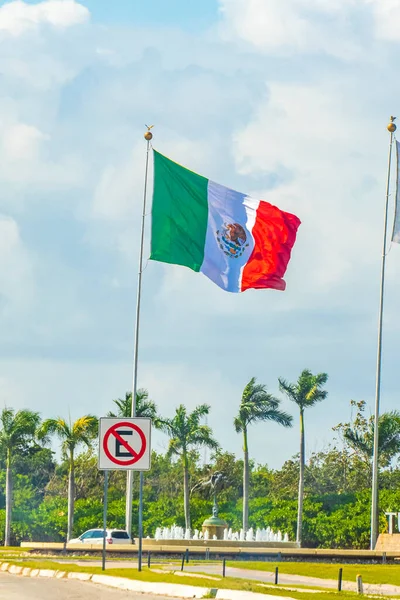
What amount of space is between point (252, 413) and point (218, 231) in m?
28.9

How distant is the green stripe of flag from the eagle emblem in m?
0.73

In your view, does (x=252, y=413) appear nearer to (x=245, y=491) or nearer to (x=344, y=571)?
(x=245, y=491)

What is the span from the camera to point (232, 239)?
4262 centimetres

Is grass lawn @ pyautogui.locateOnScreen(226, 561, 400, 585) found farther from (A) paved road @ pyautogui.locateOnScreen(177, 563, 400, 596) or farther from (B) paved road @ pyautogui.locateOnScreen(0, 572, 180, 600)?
(B) paved road @ pyautogui.locateOnScreen(0, 572, 180, 600)

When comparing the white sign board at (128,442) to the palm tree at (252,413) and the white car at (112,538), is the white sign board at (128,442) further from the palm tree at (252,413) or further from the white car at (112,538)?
the palm tree at (252,413)

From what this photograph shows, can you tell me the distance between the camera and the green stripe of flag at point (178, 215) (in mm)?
43344

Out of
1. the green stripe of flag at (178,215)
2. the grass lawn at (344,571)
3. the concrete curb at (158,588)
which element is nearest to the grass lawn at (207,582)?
the concrete curb at (158,588)

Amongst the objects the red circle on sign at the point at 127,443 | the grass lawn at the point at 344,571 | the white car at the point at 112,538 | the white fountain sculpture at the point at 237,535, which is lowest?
the white fountain sculpture at the point at 237,535

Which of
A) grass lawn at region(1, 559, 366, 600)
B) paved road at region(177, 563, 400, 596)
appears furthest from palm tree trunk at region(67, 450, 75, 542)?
grass lawn at region(1, 559, 366, 600)

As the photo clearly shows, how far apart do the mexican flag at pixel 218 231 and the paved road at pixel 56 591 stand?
576 inches

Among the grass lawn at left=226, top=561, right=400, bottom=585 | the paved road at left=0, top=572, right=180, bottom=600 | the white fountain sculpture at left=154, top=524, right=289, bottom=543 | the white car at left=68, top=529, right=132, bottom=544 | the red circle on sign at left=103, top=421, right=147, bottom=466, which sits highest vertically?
the red circle on sign at left=103, top=421, right=147, bottom=466

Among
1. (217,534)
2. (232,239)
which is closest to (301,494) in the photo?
(217,534)

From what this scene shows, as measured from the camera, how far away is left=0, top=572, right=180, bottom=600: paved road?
77.7 ft

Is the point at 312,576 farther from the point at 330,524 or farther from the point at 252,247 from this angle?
the point at 330,524
